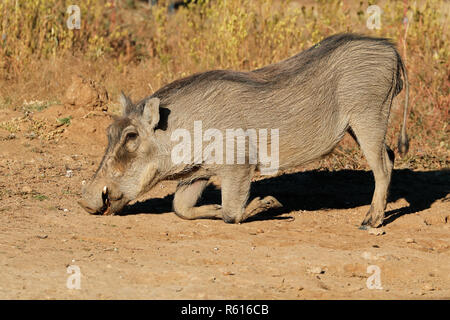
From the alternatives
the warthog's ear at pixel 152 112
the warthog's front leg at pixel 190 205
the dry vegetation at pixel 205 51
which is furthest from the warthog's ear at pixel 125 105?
the dry vegetation at pixel 205 51

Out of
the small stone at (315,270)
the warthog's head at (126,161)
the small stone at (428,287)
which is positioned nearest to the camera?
the small stone at (428,287)

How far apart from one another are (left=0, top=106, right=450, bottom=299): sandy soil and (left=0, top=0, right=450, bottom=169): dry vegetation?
80cm

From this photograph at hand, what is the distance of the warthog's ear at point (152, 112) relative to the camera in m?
4.43

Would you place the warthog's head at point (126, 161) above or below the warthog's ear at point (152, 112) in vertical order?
below

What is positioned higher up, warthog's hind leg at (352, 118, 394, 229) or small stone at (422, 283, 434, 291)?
warthog's hind leg at (352, 118, 394, 229)

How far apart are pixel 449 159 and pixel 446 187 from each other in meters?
0.72

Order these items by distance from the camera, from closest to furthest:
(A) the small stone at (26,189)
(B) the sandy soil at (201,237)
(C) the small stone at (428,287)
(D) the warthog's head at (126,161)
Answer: (B) the sandy soil at (201,237) < (C) the small stone at (428,287) < (D) the warthog's head at (126,161) < (A) the small stone at (26,189)

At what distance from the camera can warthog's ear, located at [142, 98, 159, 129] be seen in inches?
174

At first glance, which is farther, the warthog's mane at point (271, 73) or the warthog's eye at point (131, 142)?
the warthog's mane at point (271, 73)

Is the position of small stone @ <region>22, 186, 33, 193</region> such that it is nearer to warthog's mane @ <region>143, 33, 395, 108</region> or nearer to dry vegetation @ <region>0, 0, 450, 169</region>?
warthog's mane @ <region>143, 33, 395, 108</region>

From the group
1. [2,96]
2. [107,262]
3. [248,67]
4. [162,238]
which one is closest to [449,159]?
[248,67]

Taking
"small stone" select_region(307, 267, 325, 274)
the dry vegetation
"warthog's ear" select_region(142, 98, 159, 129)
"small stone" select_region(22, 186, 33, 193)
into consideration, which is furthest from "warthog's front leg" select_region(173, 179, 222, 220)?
the dry vegetation

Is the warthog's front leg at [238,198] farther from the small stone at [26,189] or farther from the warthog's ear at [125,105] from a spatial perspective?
the small stone at [26,189]

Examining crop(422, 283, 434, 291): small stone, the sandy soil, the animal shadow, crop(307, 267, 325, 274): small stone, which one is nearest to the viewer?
the sandy soil
